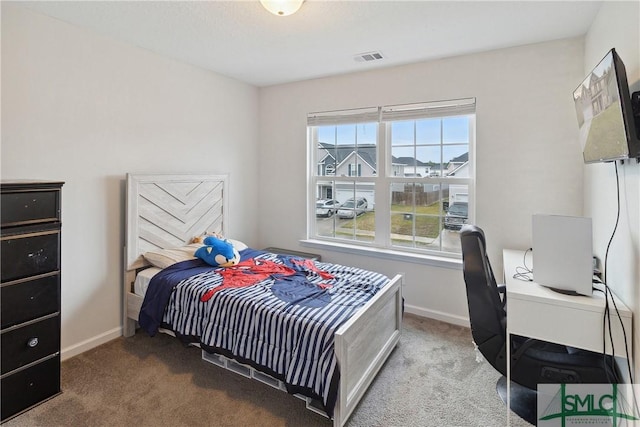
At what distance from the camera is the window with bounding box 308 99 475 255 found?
3131 mm

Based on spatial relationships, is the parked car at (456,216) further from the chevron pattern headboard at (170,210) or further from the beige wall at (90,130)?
the beige wall at (90,130)

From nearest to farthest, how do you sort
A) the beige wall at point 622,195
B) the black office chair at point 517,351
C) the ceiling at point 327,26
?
the beige wall at point 622,195 → the black office chair at point 517,351 → the ceiling at point 327,26

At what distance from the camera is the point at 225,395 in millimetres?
2041

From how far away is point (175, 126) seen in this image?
3145 mm

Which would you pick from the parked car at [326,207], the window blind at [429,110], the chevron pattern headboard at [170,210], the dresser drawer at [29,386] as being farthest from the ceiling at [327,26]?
the dresser drawer at [29,386]

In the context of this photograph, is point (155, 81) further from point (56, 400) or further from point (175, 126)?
point (56, 400)

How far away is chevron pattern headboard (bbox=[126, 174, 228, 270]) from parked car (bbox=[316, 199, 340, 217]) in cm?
108

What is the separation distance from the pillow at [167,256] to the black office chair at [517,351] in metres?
2.25

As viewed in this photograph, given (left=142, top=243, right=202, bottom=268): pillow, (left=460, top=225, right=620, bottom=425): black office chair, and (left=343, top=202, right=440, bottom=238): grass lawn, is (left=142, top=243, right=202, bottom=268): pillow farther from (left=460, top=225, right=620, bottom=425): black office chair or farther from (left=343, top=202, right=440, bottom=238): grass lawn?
(left=460, top=225, right=620, bottom=425): black office chair

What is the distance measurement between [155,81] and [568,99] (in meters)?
3.47

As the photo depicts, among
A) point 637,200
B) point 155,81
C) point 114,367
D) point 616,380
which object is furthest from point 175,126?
point 616,380

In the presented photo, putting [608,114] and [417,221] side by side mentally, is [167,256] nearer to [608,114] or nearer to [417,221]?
[417,221]

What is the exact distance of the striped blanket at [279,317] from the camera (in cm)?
178

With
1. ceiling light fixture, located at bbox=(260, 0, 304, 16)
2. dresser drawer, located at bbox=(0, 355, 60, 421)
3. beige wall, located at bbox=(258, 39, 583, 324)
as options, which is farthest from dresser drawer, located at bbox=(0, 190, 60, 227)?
beige wall, located at bbox=(258, 39, 583, 324)
